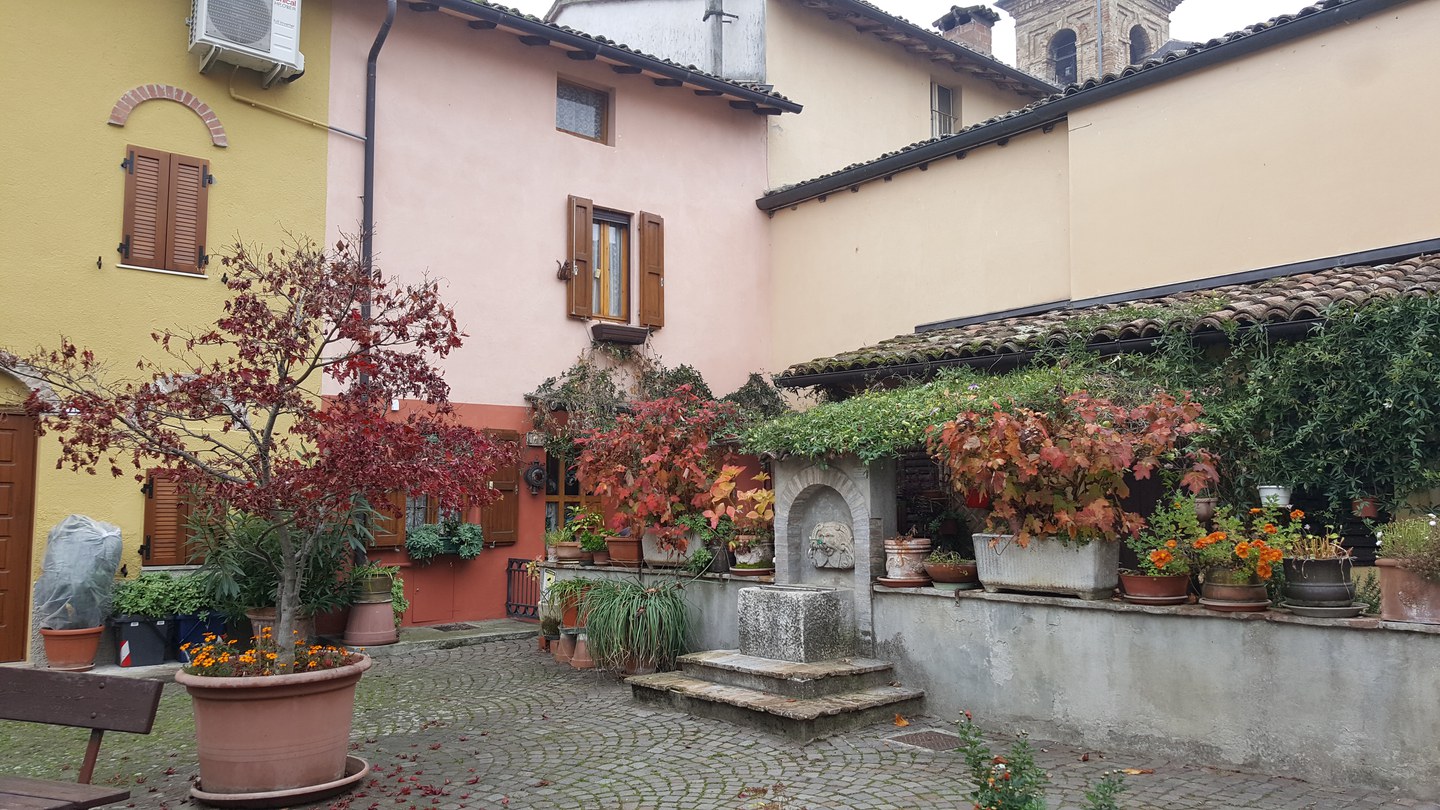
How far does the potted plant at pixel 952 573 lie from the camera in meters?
6.91

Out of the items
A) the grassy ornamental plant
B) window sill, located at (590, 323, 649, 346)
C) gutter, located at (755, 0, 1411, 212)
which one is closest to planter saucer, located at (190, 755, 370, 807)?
the grassy ornamental plant

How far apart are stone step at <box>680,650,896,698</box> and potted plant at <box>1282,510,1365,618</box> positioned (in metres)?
2.64

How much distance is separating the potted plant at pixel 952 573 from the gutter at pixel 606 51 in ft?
27.4

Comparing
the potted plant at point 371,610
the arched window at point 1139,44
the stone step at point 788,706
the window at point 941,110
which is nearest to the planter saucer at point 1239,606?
the stone step at point 788,706

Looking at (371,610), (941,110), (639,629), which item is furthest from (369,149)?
(941,110)

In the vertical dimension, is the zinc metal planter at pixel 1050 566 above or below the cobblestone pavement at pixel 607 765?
above

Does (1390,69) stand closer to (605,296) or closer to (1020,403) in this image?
(1020,403)

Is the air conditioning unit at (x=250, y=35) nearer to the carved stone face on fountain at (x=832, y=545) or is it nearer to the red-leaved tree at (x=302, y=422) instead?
the red-leaved tree at (x=302, y=422)

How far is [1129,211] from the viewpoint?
10430 mm

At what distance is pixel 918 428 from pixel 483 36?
826cm

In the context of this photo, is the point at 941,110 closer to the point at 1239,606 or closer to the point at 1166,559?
the point at 1166,559

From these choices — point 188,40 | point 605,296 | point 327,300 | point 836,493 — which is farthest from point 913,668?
point 188,40

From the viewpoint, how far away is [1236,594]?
5594mm

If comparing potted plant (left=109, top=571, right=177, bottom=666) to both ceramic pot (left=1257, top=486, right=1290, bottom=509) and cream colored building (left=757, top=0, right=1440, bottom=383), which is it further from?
ceramic pot (left=1257, top=486, right=1290, bottom=509)
